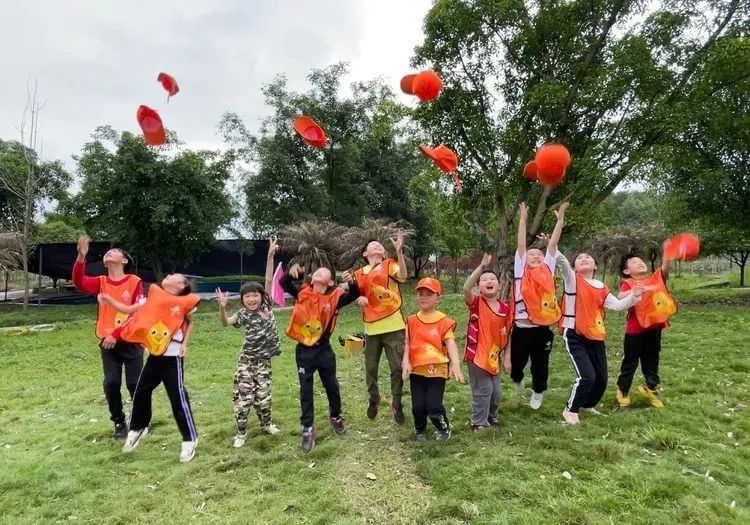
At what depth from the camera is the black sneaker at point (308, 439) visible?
428 centimetres

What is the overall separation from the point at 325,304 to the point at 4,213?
22.7 m

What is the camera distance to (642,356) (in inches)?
206

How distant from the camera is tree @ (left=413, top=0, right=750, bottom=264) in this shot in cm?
971

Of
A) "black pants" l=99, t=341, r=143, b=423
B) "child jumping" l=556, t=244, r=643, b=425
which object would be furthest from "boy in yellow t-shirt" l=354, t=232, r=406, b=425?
"black pants" l=99, t=341, r=143, b=423

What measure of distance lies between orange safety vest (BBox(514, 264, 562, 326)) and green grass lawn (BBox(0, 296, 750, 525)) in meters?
0.95

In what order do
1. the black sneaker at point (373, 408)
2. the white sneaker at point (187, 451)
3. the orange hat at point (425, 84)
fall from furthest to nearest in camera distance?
the orange hat at point (425, 84)
the black sneaker at point (373, 408)
the white sneaker at point (187, 451)

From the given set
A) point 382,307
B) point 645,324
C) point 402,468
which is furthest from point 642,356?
point 402,468

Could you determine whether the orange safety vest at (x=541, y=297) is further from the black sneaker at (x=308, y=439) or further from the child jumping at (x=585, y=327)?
the black sneaker at (x=308, y=439)

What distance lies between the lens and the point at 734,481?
11.3 feet

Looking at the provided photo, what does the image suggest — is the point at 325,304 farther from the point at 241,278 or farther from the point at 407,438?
the point at 241,278

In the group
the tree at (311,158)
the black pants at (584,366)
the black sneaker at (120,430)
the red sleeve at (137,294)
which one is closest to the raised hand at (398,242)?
the black pants at (584,366)

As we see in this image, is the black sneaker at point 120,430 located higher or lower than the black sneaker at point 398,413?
lower

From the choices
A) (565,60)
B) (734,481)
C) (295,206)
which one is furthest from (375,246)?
(295,206)

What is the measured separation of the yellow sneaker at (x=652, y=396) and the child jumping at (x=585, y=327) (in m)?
0.72
